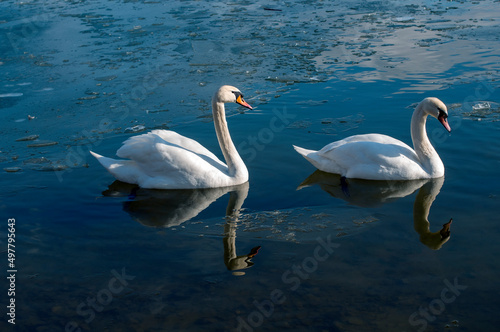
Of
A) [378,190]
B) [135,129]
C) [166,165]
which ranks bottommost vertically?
[378,190]

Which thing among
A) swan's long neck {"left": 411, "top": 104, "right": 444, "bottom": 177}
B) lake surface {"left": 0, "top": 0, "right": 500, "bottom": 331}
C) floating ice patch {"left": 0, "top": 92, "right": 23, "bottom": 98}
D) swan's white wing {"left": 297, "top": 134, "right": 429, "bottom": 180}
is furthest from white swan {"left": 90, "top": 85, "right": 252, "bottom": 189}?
Answer: floating ice patch {"left": 0, "top": 92, "right": 23, "bottom": 98}

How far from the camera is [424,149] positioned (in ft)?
23.8

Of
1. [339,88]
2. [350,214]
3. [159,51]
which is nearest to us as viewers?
[350,214]

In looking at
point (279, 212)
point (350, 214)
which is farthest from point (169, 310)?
point (350, 214)

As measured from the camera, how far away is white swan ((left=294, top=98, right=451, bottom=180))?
7.18m

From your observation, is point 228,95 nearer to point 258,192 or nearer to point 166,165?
point 166,165

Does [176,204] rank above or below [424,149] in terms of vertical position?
below

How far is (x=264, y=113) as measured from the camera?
970 cm

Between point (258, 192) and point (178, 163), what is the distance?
105 centimetres

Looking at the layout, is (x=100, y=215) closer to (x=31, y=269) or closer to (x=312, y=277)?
(x=31, y=269)

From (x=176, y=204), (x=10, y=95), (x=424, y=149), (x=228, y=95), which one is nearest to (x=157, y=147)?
(x=176, y=204)

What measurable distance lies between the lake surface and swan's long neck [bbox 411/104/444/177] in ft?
0.69

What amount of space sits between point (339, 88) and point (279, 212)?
15.4ft

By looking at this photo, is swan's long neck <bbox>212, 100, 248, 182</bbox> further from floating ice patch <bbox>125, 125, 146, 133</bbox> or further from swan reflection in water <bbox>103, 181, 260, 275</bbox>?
floating ice patch <bbox>125, 125, 146, 133</bbox>
